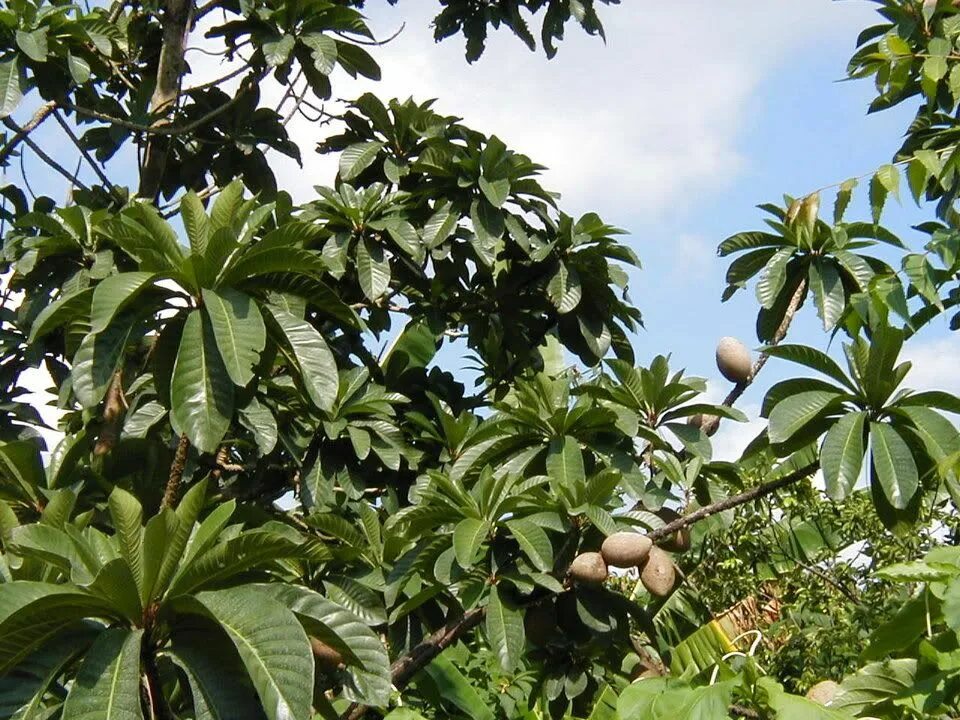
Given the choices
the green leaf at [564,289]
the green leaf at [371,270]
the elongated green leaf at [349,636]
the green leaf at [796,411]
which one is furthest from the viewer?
the green leaf at [564,289]

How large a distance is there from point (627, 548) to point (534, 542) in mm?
225

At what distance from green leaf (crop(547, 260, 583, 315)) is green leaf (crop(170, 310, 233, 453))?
1.53 m

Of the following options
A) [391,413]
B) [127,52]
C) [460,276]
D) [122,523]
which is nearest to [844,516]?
[460,276]

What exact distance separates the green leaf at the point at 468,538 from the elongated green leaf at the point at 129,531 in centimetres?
70

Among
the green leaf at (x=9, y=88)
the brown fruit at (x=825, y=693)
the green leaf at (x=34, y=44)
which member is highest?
the green leaf at (x=34, y=44)

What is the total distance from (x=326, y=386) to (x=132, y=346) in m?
1.33

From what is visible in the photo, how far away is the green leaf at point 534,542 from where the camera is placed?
2.51m

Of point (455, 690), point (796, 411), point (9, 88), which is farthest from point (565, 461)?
point (9, 88)

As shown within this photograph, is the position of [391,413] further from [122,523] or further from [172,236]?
[122,523]

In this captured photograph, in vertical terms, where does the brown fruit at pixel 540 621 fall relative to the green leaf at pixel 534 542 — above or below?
below

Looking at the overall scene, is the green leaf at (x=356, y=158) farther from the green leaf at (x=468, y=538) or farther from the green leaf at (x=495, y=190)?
the green leaf at (x=468, y=538)

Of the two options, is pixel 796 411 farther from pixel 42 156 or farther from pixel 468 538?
pixel 42 156

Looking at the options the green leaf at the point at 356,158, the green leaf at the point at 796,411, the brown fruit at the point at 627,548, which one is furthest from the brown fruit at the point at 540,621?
the green leaf at the point at 356,158

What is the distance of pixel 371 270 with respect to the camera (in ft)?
12.0
